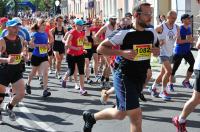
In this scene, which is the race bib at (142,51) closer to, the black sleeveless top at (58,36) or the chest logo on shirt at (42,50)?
the chest logo on shirt at (42,50)

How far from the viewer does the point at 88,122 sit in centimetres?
711

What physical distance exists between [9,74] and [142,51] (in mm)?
3119

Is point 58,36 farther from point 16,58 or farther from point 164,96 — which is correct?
point 16,58

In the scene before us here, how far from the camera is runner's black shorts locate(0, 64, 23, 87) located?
8.52 m

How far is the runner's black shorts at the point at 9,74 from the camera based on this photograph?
8.52 m

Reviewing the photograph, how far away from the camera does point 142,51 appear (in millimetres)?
6203

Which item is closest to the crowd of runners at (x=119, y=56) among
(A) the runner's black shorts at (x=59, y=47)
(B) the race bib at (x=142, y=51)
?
(B) the race bib at (x=142, y=51)

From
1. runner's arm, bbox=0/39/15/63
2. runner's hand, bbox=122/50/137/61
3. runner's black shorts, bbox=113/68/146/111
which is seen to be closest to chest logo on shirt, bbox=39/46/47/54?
runner's arm, bbox=0/39/15/63

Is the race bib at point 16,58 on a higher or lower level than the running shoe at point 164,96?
higher

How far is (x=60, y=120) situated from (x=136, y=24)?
3.20 metres

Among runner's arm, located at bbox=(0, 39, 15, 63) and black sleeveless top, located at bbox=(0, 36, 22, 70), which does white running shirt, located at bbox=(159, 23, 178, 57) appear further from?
runner's arm, located at bbox=(0, 39, 15, 63)

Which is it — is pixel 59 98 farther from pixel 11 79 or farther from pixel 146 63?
pixel 146 63

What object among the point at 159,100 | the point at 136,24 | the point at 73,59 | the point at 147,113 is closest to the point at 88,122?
the point at 136,24

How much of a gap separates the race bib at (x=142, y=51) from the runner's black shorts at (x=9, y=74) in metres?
3.01
